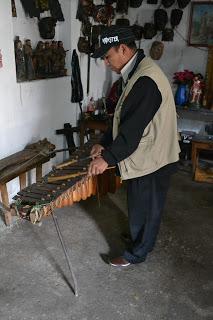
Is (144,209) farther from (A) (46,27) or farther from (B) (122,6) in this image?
(B) (122,6)

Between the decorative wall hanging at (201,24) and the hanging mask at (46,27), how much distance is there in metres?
2.11

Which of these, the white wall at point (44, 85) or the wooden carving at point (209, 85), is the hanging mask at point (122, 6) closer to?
the white wall at point (44, 85)

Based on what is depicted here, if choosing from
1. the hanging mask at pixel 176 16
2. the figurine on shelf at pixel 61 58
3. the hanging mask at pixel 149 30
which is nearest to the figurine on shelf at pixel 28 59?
the figurine on shelf at pixel 61 58

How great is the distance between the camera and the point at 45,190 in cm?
213

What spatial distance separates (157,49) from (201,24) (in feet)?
2.23

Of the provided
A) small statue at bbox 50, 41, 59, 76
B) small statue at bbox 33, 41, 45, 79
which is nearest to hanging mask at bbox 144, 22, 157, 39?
small statue at bbox 50, 41, 59, 76

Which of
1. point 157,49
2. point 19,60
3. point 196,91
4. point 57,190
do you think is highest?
point 157,49

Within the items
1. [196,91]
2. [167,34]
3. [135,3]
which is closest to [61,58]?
[135,3]

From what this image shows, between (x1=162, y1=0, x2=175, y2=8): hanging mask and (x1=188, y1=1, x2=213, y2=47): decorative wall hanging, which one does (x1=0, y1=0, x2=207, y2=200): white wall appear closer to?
(x1=188, y1=1, x2=213, y2=47): decorative wall hanging

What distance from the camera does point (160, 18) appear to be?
4.70m

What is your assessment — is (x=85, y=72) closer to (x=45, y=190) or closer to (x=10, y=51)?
(x=10, y=51)

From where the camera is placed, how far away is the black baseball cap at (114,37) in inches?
79.6

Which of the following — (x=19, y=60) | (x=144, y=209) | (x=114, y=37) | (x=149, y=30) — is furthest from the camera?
(x=149, y=30)

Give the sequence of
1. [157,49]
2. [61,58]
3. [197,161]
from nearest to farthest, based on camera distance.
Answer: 1. [61,58]
2. [197,161]
3. [157,49]
